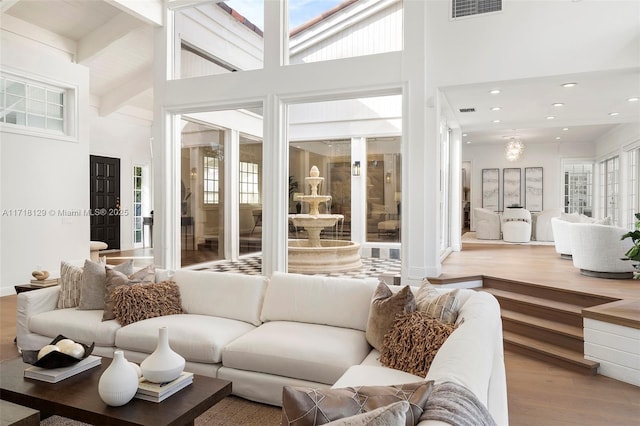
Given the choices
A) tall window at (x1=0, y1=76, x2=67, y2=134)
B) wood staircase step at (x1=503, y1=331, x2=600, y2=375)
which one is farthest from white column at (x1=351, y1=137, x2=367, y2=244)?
tall window at (x1=0, y1=76, x2=67, y2=134)

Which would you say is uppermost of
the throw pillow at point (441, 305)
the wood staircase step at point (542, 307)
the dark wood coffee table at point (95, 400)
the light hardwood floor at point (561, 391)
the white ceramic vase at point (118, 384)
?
the throw pillow at point (441, 305)

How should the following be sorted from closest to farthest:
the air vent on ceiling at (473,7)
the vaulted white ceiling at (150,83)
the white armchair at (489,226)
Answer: the air vent on ceiling at (473,7), the vaulted white ceiling at (150,83), the white armchair at (489,226)

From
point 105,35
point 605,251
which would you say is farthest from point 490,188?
point 105,35

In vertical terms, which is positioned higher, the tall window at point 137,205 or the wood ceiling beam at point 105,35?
the wood ceiling beam at point 105,35

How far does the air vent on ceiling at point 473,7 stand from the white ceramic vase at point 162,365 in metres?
4.45

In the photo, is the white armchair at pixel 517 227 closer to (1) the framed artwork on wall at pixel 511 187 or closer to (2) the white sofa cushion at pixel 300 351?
(1) the framed artwork on wall at pixel 511 187

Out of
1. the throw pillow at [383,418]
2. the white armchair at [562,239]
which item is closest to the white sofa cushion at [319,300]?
the throw pillow at [383,418]

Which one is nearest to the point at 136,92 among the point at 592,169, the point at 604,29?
the point at 604,29

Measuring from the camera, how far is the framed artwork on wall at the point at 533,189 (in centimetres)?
1122

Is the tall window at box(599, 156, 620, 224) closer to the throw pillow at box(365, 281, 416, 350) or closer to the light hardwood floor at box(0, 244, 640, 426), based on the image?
the light hardwood floor at box(0, 244, 640, 426)

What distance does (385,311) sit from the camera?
2627 mm

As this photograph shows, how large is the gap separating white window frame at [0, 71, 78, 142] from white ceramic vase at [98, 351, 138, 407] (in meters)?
5.47

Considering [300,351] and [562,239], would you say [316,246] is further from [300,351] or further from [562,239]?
[562,239]

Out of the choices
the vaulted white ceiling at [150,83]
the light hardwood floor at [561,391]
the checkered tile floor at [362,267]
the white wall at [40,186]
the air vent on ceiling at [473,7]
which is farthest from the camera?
the white wall at [40,186]
